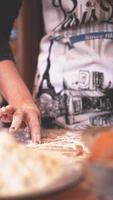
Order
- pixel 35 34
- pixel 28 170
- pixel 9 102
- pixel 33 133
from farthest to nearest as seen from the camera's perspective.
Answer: pixel 35 34, pixel 9 102, pixel 33 133, pixel 28 170

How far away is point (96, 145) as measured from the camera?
49 centimetres

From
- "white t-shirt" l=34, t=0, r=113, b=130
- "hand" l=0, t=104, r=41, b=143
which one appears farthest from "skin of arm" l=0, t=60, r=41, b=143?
"white t-shirt" l=34, t=0, r=113, b=130

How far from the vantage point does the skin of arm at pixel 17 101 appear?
3.36 ft

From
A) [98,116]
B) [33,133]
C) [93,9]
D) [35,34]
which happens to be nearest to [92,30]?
[93,9]

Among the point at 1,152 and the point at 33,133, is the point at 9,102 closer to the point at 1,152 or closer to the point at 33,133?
the point at 33,133

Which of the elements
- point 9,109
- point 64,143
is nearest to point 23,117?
point 9,109

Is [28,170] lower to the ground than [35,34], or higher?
higher

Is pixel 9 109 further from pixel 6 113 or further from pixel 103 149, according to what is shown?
pixel 103 149

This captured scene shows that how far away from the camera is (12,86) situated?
114 centimetres

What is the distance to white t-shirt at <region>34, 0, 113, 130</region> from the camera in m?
1.16

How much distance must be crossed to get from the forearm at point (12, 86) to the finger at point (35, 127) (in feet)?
0.18

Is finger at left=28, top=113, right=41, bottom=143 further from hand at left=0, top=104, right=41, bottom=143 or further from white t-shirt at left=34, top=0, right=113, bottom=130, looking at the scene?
white t-shirt at left=34, top=0, right=113, bottom=130

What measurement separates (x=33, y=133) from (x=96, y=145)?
0.53 m

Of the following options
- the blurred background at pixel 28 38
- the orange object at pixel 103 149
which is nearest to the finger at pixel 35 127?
the orange object at pixel 103 149
